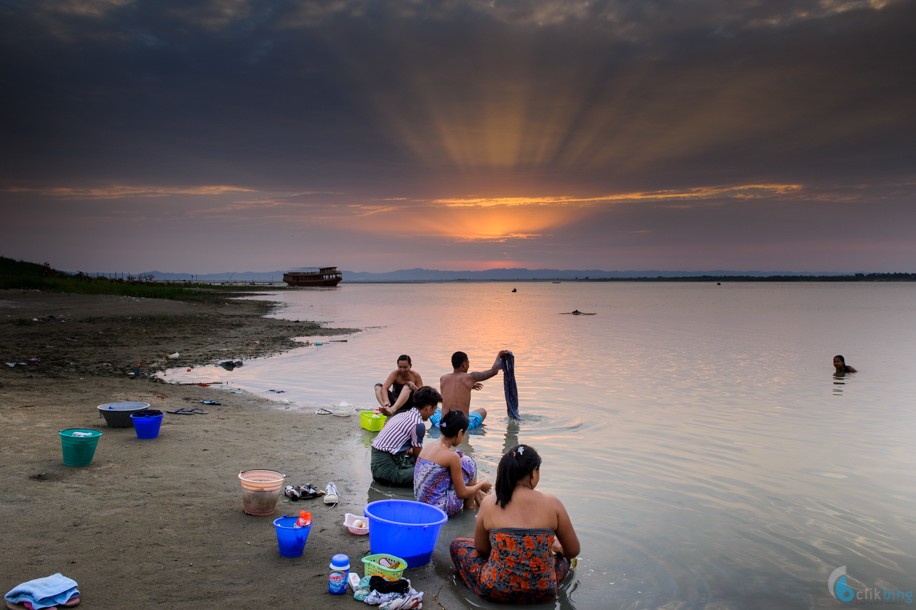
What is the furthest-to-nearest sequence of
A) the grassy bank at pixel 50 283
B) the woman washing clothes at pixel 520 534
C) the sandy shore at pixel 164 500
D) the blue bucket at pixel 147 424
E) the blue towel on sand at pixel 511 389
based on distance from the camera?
the grassy bank at pixel 50 283, the blue towel on sand at pixel 511 389, the blue bucket at pixel 147 424, the woman washing clothes at pixel 520 534, the sandy shore at pixel 164 500

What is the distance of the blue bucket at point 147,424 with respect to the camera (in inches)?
345

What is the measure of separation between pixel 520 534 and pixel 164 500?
407cm

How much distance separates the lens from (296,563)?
5348mm

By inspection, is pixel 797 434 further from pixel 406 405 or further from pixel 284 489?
pixel 284 489

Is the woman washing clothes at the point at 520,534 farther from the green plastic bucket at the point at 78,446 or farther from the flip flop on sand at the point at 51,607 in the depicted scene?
the green plastic bucket at the point at 78,446

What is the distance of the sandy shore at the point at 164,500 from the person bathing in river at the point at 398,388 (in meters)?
0.80

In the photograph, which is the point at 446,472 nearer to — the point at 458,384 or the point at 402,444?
the point at 402,444

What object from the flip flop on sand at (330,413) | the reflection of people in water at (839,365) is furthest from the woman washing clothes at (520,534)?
the reflection of people in water at (839,365)

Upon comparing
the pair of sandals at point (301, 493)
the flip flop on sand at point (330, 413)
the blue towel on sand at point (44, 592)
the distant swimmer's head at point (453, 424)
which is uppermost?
the distant swimmer's head at point (453, 424)

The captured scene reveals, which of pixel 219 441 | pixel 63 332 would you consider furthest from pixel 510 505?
pixel 63 332

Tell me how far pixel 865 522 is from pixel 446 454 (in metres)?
5.28

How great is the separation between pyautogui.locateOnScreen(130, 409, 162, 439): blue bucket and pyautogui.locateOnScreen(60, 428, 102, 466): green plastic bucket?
1342 mm

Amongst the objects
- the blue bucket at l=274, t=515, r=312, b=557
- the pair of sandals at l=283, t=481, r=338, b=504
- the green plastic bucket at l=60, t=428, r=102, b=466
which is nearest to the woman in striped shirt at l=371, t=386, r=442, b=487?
the pair of sandals at l=283, t=481, r=338, b=504

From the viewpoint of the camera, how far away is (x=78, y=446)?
7242 mm
